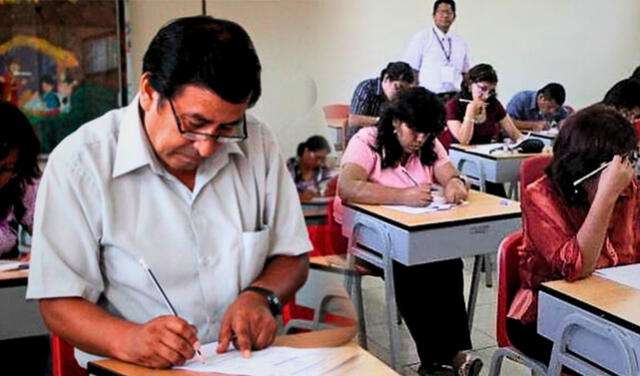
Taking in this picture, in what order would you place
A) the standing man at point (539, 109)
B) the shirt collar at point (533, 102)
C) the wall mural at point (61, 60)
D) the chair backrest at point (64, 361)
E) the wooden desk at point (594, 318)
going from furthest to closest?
the shirt collar at point (533, 102) → the standing man at point (539, 109) → the wall mural at point (61, 60) → the wooden desk at point (594, 318) → the chair backrest at point (64, 361)

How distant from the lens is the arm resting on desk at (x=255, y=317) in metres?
0.98

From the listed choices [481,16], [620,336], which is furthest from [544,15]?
[620,336]

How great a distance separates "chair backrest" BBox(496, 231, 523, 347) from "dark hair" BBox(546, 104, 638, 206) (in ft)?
0.57

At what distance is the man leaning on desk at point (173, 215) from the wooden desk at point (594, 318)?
749 millimetres

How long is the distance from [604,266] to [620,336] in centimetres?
41

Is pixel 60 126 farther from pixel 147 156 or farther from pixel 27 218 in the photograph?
pixel 147 156

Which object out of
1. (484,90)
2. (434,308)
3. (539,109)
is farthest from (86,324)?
(539,109)

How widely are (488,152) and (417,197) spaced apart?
1.49 meters

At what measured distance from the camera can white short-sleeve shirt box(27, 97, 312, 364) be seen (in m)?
0.96

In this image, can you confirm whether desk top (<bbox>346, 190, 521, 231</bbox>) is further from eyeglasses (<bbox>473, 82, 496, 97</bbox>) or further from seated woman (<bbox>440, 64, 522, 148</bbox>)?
eyeglasses (<bbox>473, 82, 496, 97</bbox>)

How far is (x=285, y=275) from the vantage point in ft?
3.54

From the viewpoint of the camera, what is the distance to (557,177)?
5.78ft

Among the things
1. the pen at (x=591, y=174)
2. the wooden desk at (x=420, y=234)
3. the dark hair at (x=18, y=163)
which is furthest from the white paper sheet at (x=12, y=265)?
the pen at (x=591, y=174)

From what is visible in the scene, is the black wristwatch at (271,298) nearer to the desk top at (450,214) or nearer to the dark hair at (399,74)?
the desk top at (450,214)
